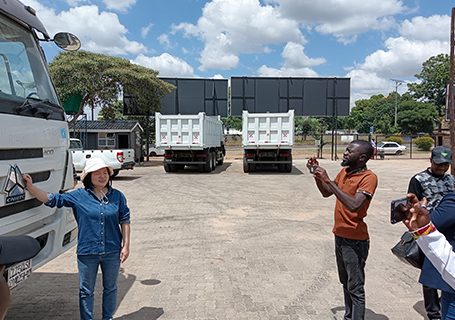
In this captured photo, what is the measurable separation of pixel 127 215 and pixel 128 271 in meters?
2.02

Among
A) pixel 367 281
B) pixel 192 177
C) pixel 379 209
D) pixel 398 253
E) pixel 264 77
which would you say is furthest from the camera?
pixel 264 77

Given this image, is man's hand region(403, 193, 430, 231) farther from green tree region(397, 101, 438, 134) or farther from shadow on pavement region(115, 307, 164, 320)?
green tree region(397, 101, 438, 134)

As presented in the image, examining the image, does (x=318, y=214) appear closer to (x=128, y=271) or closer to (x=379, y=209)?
(x=379, y=209)

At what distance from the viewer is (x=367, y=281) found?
4.68m

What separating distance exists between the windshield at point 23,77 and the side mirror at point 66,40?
33 centimetres

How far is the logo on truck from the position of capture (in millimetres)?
2742

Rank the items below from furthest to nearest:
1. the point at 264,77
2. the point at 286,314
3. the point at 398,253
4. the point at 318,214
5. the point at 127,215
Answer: the point at 264,77
the point at 318,214
the point at 286,314
the point at 127,215
the point at 398,253

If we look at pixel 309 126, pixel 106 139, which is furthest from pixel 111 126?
pixel 309 126

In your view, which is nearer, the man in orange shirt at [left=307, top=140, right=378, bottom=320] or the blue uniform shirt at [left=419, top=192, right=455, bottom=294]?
the blue uniform shirt at [left=419, top=192, right=455, bottom=294]

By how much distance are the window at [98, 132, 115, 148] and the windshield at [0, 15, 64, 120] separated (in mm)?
25280

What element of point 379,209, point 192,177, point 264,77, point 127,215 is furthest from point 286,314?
point 264,77

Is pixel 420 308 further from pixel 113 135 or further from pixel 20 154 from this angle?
pixel 113 135

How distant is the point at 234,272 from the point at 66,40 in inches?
140

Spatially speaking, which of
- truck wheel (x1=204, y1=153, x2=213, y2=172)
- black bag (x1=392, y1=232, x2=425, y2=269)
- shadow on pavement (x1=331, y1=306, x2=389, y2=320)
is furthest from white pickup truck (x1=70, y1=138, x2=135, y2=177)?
black bag (x1=392, y1=232, x2=425, y2=269)
